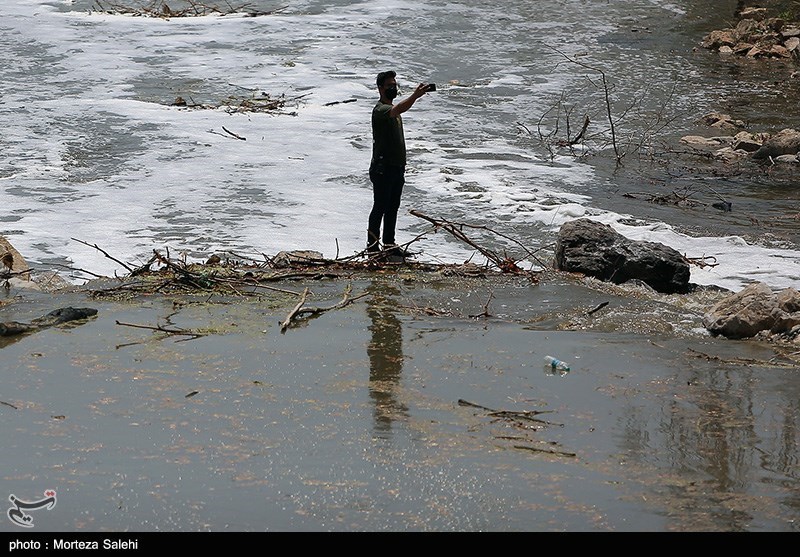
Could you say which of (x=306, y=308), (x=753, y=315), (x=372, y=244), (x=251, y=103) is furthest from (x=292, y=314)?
(x=251, y=103)

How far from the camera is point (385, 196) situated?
941 cm

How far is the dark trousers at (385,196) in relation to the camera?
368 inches

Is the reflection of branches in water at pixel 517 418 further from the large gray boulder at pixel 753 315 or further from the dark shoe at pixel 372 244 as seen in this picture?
the dark shoe at pixel 372 244

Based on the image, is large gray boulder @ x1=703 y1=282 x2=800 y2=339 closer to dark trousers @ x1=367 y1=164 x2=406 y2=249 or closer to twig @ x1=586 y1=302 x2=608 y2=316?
twig @ x1=586 y1=302 x2=608 y2=316

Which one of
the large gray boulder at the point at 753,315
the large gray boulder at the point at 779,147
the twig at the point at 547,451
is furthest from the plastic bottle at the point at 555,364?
the large gray boulder at the point at 779,147

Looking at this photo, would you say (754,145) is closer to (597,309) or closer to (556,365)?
(597,309)

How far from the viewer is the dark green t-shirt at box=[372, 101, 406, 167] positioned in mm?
9211

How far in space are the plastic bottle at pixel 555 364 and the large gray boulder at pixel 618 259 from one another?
265 centimetres

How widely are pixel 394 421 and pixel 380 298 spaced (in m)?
2.58

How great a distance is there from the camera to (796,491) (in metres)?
4.57

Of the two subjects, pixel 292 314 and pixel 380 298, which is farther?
pixel 380 298

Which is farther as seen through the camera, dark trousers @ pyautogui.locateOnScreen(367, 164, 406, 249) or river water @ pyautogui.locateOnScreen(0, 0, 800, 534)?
dark trousers @ pyautogui.locateOnScreen(367, 164, 406, 249)

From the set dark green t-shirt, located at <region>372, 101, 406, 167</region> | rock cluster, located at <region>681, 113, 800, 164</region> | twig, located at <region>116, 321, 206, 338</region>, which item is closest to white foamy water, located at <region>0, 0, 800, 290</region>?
dark green t-shirt, located at <region>372, 101, 406, 167</region>
